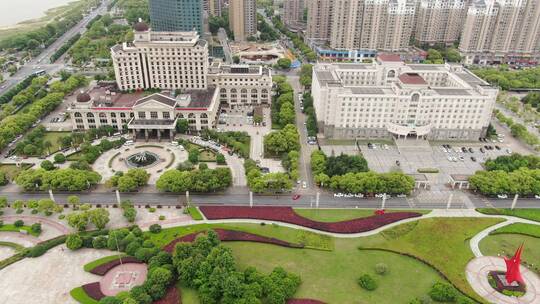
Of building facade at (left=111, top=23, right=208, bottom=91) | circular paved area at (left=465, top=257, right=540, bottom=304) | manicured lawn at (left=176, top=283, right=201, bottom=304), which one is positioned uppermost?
building facade at (left=111, top=23, right=208, bottom=91)

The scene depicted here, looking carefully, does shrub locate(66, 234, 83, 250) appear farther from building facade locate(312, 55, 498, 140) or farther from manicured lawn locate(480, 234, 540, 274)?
manicured lawn locate(480, 234, 540, 274)

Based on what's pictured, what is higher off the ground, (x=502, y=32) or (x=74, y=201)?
(x=502, y=32)

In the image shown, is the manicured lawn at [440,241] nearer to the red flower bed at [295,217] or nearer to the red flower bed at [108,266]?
the red flower bed at [295,217]

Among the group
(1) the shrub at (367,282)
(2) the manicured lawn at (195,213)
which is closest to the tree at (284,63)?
(2) the manicured lawn at (195,213)

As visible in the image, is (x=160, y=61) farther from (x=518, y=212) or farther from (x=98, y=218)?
(x=518, y=212)

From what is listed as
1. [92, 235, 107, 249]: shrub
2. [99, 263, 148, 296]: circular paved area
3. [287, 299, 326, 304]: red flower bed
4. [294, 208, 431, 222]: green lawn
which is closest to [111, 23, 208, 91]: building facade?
[294, 208, 431, 222]: green lawn

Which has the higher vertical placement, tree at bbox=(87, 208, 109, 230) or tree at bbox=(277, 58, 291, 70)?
tree at bbox=(277, 58, 291, 70)

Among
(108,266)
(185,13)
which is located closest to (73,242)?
(108,266)
